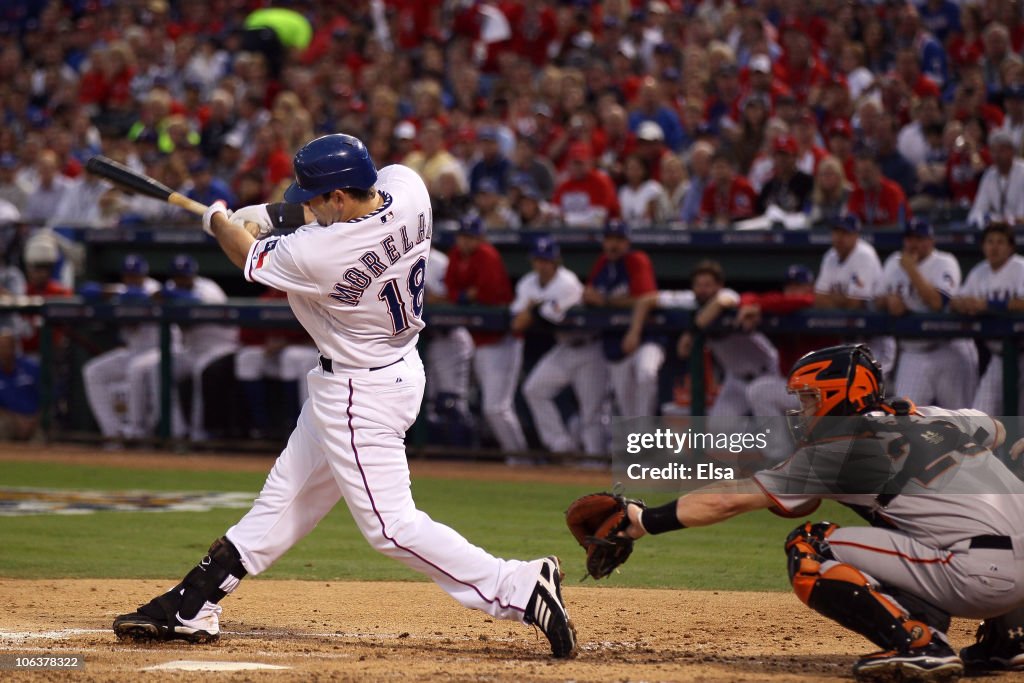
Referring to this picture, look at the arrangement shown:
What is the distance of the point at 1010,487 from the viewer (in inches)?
173

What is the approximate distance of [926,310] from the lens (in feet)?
32.2

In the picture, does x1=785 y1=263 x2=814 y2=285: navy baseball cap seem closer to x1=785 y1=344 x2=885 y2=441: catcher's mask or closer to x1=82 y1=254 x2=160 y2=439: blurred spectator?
x1=82 y1=254 x2=160 y2=439: blurred spectator

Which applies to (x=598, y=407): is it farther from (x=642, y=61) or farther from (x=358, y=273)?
(x=358, y=273)

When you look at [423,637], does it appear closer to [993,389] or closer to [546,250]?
[993,389]

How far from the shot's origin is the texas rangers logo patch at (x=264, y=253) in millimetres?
4695

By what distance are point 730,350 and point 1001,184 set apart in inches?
90.6

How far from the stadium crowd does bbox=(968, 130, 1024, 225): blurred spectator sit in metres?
0.02

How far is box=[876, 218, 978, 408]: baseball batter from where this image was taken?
9.58 metres

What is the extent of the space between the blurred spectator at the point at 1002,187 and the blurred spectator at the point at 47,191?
9.46 m

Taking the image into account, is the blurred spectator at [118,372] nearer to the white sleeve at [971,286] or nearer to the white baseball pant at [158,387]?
the white baseball pant at [158,387]

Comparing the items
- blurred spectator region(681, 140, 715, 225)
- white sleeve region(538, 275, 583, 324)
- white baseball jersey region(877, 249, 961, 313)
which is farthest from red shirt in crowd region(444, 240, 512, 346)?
white baseball jersey region(877, 249, 961, 313)

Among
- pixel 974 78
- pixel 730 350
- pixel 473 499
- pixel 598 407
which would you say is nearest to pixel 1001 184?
pixel 974 78

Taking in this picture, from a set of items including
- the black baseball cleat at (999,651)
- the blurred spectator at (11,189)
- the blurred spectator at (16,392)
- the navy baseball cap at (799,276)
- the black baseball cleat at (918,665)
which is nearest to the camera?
the black baseball cleat at (918,665)

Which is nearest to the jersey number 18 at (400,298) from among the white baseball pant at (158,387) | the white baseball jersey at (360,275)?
the white baseball jersey at (360,275)
